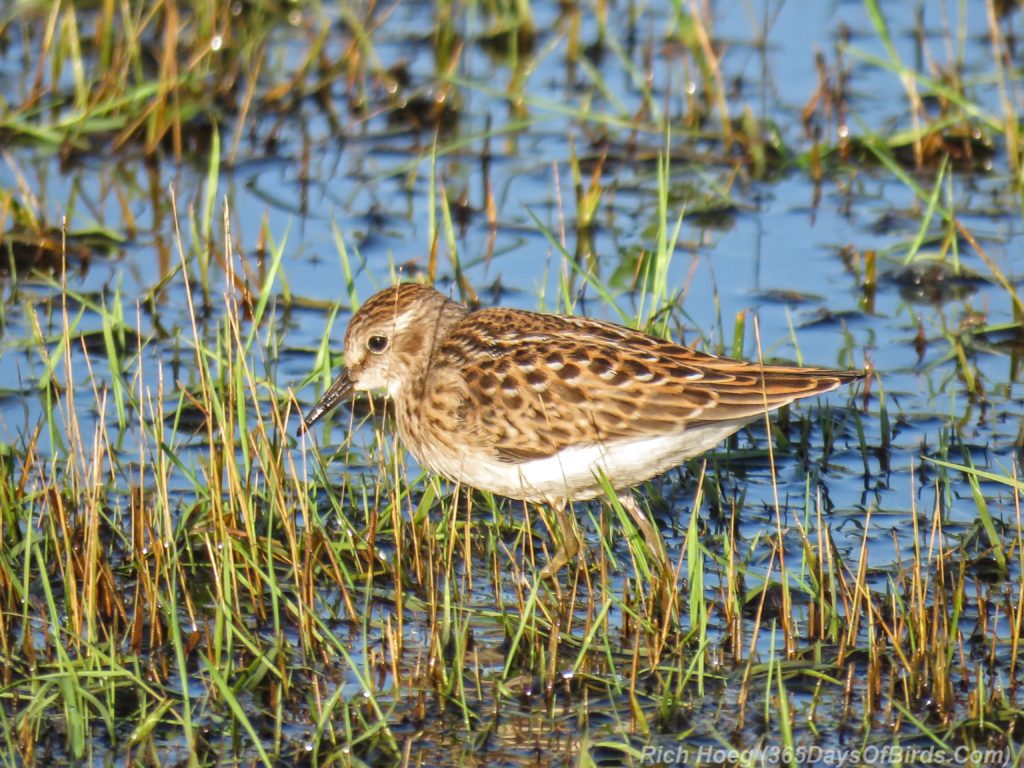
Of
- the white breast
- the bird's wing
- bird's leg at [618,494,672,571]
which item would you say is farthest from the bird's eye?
bird's leg at [618,494,672,571]

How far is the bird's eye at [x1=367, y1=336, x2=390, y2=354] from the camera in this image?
7.66m

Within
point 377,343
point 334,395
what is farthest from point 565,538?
point 334,395

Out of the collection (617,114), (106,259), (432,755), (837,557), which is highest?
(617,114)

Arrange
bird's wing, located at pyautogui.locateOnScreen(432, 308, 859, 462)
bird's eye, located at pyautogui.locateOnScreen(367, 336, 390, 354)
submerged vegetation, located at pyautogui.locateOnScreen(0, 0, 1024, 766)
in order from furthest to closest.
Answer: bird's eye, located at pyautogui.locateOnScreen(367, 336, 390, 354)
bird's wing, located at pyautogui.locateOnScreen(432, 308, 859, 462)
submerged vegetation, located at pyautogui.locateOnScreen(0, 0, 1024, 766)

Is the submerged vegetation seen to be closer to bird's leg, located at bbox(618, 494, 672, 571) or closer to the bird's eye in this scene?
bird's leg, located at bbox(618, 494, 672, 571)

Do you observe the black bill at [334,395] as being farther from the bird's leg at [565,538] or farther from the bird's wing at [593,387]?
the bird's leg at [565,538]

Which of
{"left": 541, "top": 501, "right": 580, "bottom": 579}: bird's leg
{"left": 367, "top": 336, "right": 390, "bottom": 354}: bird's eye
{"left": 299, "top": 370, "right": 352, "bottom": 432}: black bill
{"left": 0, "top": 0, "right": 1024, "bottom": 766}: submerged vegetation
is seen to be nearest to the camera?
{"left": 0, "top": 0, "right": 1024, "bottom": 766}: submerged vegetation

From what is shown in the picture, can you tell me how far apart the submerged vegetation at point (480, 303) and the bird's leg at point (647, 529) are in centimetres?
13

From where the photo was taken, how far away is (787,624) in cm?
643

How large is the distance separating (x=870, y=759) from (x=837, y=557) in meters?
1.06

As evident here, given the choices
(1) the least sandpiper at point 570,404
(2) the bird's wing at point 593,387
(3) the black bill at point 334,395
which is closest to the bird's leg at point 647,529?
(1) the least sandpiper at point 570,404

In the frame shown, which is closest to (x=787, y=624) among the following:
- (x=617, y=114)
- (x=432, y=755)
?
(x=432, y=755)

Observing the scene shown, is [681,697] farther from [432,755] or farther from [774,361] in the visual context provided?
[774,361]

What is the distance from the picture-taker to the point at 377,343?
7.69 m
